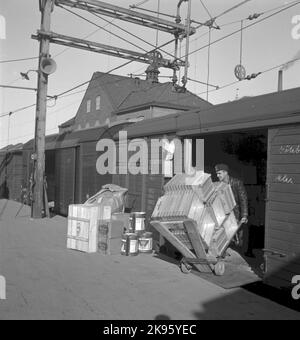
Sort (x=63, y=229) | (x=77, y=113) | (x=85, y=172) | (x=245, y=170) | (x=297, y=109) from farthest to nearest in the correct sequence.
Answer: (x=77, y=113) < (x=85, y=172) < (x=63, y=229) < (x=245, y=170) < (x=297, y=109)

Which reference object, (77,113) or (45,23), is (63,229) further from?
(77,113)

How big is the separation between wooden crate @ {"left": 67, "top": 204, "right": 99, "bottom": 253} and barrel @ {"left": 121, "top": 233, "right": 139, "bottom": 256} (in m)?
0.70

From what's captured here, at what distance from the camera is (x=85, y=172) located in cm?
1463

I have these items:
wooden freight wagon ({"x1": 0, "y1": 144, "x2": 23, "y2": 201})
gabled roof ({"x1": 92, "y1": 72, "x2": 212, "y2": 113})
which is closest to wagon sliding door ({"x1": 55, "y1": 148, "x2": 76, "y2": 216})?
wooden freight wagon ({"x1": 0, "y1": 144, "x2": 23, "y2": 201})

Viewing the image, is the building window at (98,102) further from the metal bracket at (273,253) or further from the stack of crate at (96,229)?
the metal bracket at (273,253)

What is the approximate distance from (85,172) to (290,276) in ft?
31.5

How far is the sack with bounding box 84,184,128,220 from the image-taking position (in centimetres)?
966

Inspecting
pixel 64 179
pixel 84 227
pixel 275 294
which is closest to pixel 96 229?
pixel 84 227

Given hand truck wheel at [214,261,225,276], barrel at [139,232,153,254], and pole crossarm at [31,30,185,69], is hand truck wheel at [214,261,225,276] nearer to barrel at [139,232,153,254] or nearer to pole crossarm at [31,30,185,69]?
barrel at [139,232,153,254]

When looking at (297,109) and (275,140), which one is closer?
(297,109)

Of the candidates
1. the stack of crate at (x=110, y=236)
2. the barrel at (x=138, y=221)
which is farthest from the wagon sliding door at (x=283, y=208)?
the stack of crate at (x=110, y=236)

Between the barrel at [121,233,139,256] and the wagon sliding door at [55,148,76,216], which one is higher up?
the wagon sliding door at [55,148,76,216]

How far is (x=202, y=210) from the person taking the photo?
7125 millimetres
